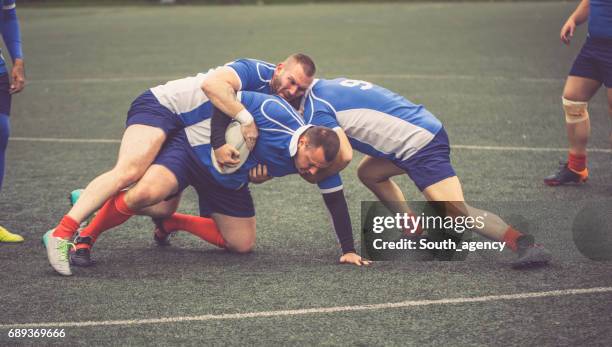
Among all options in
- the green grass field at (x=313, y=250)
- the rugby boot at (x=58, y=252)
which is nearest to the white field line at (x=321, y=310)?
the green grass field at (x=313, y=250)

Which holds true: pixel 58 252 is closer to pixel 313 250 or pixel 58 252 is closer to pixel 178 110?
pixel 178 110

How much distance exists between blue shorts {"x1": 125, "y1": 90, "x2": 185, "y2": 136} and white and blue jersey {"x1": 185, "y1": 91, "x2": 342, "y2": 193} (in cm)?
13

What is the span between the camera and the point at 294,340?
4453 millimetres

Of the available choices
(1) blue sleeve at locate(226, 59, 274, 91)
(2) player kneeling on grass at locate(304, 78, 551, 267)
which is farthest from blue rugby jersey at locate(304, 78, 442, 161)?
(1) blue sleeve at locate(226, 59, 274, 91)

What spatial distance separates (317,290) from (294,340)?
0.79m

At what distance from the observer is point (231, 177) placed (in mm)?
5746

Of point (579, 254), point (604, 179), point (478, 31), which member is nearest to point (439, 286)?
→ point (579, 254)

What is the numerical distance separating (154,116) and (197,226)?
32.4 inches

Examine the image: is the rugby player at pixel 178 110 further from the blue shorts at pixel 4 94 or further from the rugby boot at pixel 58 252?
the blue shorts at pixel 4 94

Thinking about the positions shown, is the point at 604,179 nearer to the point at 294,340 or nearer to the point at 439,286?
the point at 439,286

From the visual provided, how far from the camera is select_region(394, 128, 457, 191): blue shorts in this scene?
5.65 m

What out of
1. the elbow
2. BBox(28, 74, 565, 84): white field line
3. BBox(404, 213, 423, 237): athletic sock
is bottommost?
BBox(28, 74, 565, 84): white field line

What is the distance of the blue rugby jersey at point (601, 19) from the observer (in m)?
7.10

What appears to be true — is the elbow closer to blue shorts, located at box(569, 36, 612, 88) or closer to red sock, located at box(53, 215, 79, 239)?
red sock, located at box(53, 215, 79, 239)
